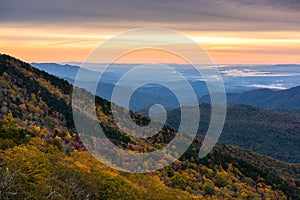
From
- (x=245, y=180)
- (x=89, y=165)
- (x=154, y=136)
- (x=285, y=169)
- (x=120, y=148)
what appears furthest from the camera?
(x=285, y=169)

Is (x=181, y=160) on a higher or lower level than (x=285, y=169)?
higher

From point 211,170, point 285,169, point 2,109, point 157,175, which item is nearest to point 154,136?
point 211,170

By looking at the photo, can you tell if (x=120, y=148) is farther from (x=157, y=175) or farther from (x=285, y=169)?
(x=285, y=169)

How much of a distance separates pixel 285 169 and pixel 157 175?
85.9 meters

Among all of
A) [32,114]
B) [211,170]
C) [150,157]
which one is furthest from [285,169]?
[32,114]

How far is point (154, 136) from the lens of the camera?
8038 centimetres

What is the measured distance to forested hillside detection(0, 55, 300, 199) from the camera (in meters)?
30.7

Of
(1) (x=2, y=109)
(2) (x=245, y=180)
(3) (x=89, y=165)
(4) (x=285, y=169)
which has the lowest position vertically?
(4) (x=285, y=169)

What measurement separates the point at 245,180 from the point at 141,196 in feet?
138

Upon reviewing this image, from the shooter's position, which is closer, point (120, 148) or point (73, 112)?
point (120, 148)

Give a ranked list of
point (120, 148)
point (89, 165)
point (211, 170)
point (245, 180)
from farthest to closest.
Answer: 1. point (245, 180)
2. point (211, 170)
3. point (120, 148)
4. point (89, 165)

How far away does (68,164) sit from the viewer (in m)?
37.5

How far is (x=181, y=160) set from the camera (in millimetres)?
69875

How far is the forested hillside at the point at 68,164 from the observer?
101 feet
